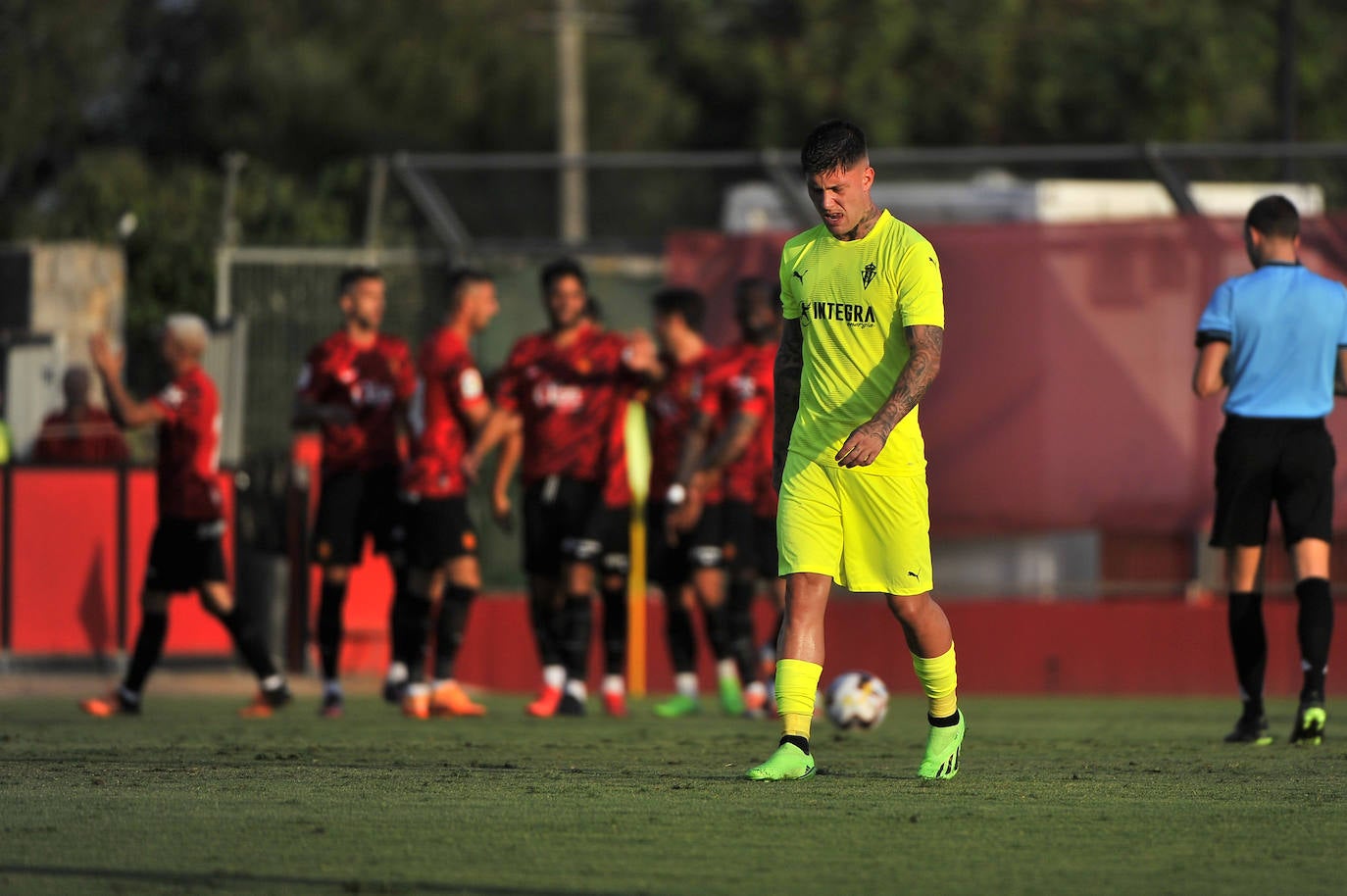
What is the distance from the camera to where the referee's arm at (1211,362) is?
30.1ft

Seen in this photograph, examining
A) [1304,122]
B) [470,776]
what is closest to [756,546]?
[470,776]

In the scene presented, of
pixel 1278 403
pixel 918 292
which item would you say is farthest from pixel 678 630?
pixel 918 292

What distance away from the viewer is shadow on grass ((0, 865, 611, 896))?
5.04 meters

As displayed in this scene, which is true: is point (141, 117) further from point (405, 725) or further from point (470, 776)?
point (470, 776)

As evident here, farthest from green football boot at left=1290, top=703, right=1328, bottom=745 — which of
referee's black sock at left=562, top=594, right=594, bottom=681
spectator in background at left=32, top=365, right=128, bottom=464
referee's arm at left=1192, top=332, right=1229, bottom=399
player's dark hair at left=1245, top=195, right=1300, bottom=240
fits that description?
spectator in background at left=32, top=365, right=128, bottom=464

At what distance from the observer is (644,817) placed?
20.5ft

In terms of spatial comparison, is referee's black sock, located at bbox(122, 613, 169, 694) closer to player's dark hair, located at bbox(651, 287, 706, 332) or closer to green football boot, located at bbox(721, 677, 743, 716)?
green football boot, located at bbox(721, 677, 743, 716)

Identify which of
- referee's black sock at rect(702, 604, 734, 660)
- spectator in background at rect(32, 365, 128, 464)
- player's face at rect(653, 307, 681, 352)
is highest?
player's face at rect(653, 307, 681, 352)

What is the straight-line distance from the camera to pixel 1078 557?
47.0 feet

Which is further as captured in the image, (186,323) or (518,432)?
(518,432)

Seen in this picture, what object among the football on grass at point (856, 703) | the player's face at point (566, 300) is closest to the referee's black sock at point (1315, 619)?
the football on grass at point (856, 703)

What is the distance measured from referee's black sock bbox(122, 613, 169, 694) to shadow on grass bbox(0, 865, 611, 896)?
5820mm

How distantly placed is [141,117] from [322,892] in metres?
Result: 43.0

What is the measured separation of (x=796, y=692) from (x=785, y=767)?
0.76 feet
